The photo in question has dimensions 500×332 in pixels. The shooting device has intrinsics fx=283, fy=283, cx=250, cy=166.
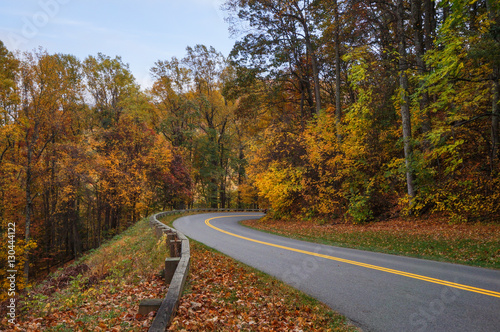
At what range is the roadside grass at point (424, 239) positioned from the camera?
8.64m

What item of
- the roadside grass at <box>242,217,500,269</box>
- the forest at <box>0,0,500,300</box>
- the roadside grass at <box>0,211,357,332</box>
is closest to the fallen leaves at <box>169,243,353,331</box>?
the roadside grass at <box>0,211,357,332</box>

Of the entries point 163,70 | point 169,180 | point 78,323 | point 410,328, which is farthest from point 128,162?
point 410,328

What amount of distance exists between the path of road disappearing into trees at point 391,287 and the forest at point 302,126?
239 inches

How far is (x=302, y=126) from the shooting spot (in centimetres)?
2172

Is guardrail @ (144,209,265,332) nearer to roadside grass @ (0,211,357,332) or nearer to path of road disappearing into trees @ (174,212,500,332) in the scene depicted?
roadside grass @ (0,211,357,332)

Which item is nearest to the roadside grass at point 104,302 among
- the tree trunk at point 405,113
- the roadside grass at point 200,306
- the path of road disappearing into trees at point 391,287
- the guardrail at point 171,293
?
the roadside grass at point 200,306

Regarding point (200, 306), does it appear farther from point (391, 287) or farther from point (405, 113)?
point (405, 113)

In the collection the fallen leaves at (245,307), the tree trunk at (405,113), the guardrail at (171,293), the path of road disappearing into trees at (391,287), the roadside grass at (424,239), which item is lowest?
the roadside grass at (424,239)

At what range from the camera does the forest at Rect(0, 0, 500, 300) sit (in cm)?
1296

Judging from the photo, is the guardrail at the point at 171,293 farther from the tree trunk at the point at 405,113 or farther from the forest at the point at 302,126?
the tree trunk at the point at 405,113

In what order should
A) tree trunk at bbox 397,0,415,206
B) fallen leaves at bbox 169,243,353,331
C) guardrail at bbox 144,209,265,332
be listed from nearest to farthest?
guardrail at bbox 144,209,265,332 → fallen leaves at bbox 169,243,353,331 → tree trunk at bbox 397,0,415,206

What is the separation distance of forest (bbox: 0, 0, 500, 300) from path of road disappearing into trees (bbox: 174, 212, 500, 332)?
606cm

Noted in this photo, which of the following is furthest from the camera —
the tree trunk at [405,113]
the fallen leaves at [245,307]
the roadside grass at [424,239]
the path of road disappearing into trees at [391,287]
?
the tree trunk at [405,113]

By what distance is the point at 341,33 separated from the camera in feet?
62.2
